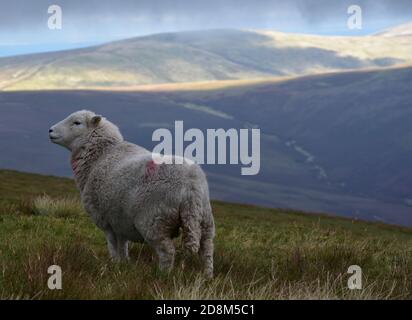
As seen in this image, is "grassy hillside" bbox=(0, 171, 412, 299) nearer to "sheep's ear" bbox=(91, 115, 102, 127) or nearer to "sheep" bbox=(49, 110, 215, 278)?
"sheep" bbox=(49, 110, 215, 278)

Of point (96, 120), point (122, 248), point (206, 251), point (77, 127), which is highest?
point (96, 120)

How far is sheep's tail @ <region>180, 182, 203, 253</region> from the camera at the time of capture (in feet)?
28.7

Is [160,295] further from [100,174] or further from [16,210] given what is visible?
[16,210]

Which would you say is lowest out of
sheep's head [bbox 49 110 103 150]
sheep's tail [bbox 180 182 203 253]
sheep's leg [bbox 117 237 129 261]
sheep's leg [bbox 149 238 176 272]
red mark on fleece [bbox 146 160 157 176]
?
sheep's leg [bbox 117 237 129 261]

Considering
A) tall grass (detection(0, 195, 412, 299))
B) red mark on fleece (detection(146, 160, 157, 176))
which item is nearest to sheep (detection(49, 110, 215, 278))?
red mark on fleece (detection(146, 160, 157, 176))

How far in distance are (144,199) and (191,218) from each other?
2.39 ft

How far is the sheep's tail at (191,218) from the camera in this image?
875 cm

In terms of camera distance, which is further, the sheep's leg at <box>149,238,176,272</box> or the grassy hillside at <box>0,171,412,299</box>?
the sheep's leg at <box>149,238,176,272</box>

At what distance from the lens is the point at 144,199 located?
902 cm

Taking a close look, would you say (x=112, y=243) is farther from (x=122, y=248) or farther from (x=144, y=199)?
(x=144, y=199)

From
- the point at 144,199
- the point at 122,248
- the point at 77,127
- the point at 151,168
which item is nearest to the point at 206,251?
the point at 144,199

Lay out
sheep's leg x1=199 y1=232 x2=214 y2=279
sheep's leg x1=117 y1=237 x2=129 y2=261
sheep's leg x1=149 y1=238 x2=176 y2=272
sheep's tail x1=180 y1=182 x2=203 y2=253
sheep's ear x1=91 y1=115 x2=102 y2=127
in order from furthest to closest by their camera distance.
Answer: sheep's ear x1=91 y1=115 x2=102 y2=127 < sheep's leg x1=117 y1=237 x2=129 y2=261 < sheep's leg x1=199 y1=232 x2=214 y2=279 < sheep's leg x1=149 y1=238 x2=176 y2=272 < sheep's tail x1=180 y1=182 x2=203 y2=253

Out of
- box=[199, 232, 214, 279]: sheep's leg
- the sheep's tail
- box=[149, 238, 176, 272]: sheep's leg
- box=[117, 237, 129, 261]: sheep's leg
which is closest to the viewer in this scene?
the sheep's tail
